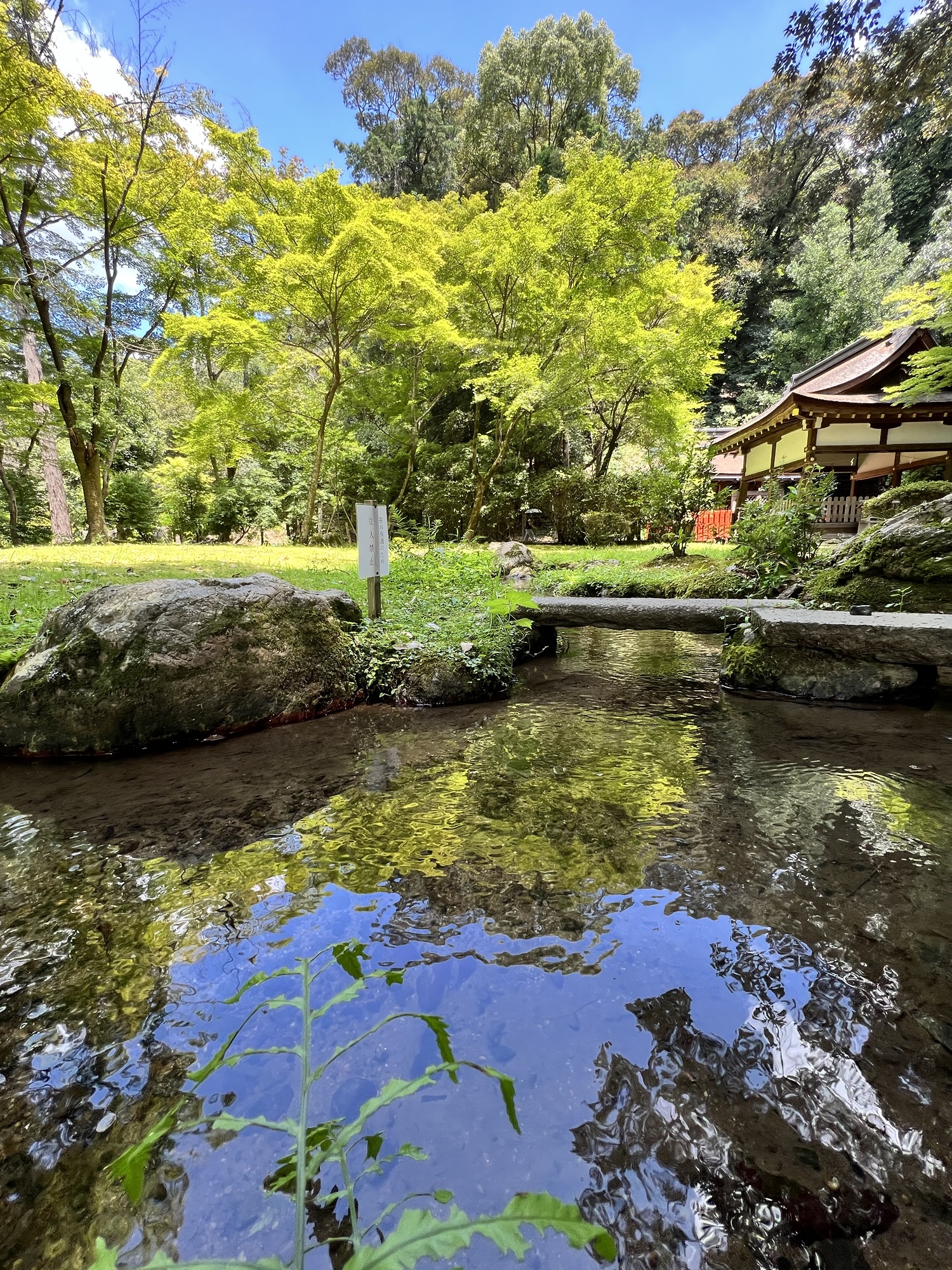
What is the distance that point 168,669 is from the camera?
12.8 feet

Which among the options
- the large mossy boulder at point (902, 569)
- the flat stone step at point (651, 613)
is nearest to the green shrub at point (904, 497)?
the large mossy boulder at point (902, 569)

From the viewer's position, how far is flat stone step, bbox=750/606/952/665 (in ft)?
14.3

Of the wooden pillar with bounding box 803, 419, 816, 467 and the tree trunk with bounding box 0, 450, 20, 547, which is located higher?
the wooden pillar with bounding box 803, 419, 816, 467

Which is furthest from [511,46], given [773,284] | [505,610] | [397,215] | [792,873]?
[792,873]

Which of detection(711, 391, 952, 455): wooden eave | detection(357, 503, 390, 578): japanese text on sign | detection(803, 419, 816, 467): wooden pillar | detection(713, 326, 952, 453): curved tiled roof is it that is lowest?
detection(357, 503, 390, 578): japanese text on sign

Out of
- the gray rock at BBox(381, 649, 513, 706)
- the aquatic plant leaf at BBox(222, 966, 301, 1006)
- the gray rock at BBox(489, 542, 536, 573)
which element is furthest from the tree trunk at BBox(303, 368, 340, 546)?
the aquatic plant leaf at BBox(222, 966, 301, 1006)

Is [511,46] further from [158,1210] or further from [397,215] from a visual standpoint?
[158,1210]

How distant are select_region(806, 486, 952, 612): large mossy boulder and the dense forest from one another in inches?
155

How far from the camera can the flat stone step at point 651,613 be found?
5887 mm

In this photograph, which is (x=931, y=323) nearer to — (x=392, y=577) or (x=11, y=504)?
(x=392, y=577)

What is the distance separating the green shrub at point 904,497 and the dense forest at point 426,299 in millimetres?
2051

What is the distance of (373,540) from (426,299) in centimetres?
1173

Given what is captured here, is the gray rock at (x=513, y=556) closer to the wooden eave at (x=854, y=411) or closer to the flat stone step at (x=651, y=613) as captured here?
the flat stone step at (x=651, y=613)

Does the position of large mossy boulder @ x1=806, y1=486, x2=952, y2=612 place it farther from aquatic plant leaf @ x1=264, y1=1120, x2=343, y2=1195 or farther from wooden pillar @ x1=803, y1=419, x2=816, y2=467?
wooden pillar @ x1=803, y1=419, x2=816, y2=467
